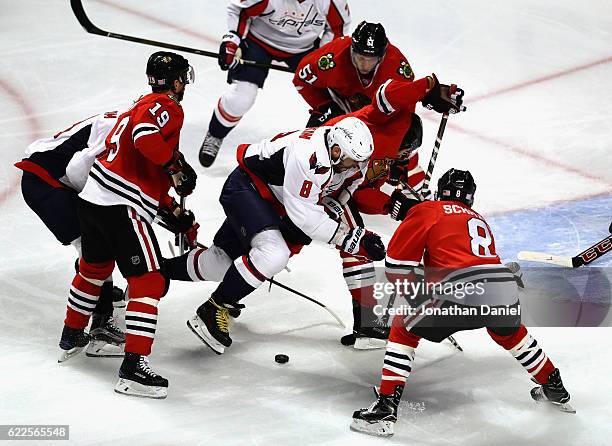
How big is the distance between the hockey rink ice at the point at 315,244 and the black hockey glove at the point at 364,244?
468 millimetres

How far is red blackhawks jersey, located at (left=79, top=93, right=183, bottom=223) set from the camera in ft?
11.8

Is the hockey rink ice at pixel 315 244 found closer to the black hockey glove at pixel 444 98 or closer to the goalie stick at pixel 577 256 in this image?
the goalie stick at pixel 577 256

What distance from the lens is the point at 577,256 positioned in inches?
186

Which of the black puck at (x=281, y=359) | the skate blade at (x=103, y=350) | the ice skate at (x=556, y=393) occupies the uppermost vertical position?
the ice skate at (x=556, y=393)

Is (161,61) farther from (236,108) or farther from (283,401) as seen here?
(236,108)

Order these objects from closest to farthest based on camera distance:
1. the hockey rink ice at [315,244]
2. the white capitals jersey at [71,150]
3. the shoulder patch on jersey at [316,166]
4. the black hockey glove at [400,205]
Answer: the hockey rink ice at [315,244]
the shoulder patch on jersey at [316,166]
the white capitals jersey at [71,150]
the black hockey glove at [400,205]

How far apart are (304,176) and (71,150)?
3.04 ft

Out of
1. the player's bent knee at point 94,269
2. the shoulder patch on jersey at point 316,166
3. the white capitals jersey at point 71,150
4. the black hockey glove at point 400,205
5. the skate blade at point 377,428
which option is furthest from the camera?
the black hockey glove at point 400,205

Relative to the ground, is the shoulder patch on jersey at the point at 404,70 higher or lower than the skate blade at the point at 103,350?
higher

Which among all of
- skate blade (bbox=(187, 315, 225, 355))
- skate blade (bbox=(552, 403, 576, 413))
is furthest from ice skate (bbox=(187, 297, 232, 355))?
skate blade (bbox=(552, 403, 576, 413))

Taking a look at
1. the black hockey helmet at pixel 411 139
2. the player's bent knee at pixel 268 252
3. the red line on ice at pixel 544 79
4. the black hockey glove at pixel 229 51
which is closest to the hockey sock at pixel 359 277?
the player's bent knee at pixel 268 252

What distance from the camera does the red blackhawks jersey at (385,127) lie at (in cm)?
416

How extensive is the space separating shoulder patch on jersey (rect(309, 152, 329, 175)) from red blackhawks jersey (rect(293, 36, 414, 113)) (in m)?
1.18

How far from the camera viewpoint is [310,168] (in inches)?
146
